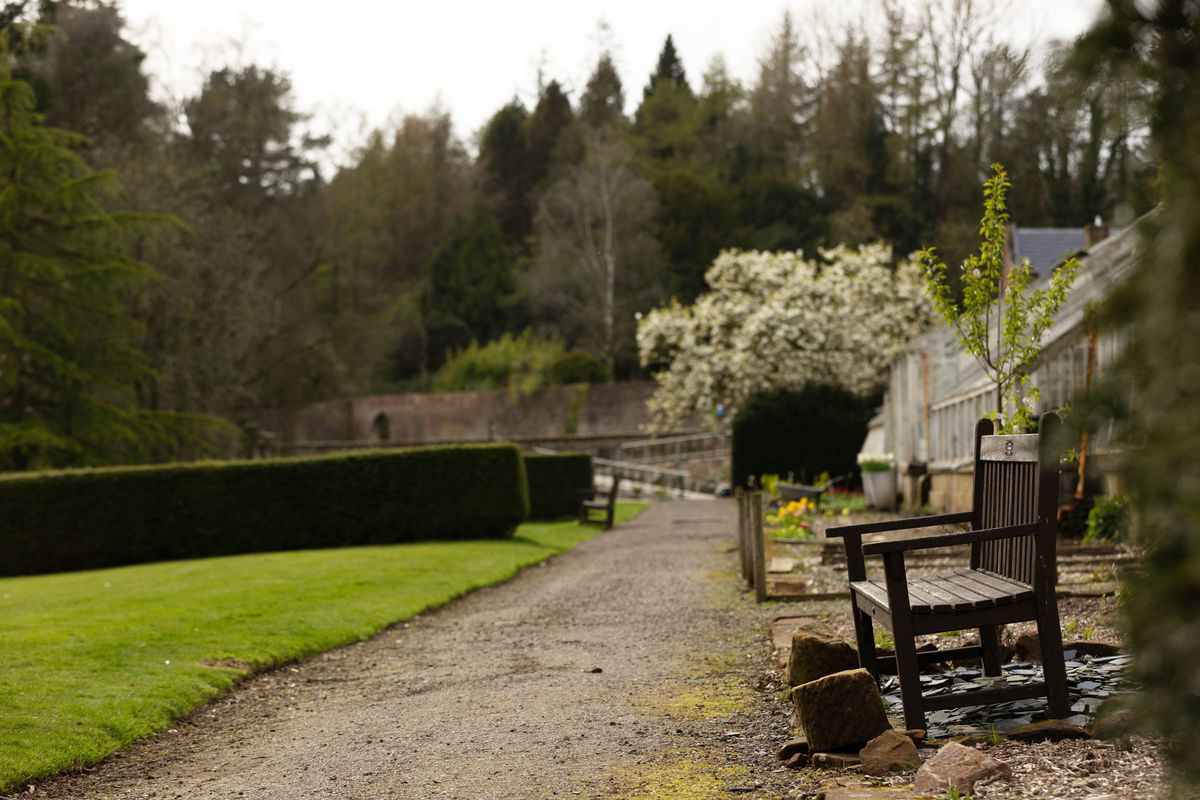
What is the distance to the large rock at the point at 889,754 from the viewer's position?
368cm

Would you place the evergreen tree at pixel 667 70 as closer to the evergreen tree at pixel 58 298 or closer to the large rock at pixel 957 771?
the evergreen tree at pixel 58 298

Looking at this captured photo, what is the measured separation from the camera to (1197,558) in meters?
1.31

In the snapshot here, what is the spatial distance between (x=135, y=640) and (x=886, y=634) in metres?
5.34

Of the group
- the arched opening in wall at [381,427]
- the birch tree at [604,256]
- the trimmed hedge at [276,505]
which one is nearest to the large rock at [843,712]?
the trimmed hedge at [276,505]

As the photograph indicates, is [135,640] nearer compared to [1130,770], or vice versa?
[1130,770]

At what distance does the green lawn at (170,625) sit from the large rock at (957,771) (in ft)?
12.1

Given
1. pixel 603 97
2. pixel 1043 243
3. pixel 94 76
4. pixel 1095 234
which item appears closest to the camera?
pixel 1095 234

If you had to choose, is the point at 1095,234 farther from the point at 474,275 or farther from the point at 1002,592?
the point at 474,275

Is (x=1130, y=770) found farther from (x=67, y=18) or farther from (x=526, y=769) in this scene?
(x=67, y=18)

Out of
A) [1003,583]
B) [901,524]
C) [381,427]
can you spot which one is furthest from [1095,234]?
[381,427]

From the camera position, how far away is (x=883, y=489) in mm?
18328

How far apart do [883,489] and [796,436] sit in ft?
25.4

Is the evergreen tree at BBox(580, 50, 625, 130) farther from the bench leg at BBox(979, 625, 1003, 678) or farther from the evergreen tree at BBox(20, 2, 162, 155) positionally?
the bench leg at BBox(979, 625, 1003, 678)

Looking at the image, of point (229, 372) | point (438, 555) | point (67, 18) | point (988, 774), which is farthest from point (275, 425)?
point (988, 774)
